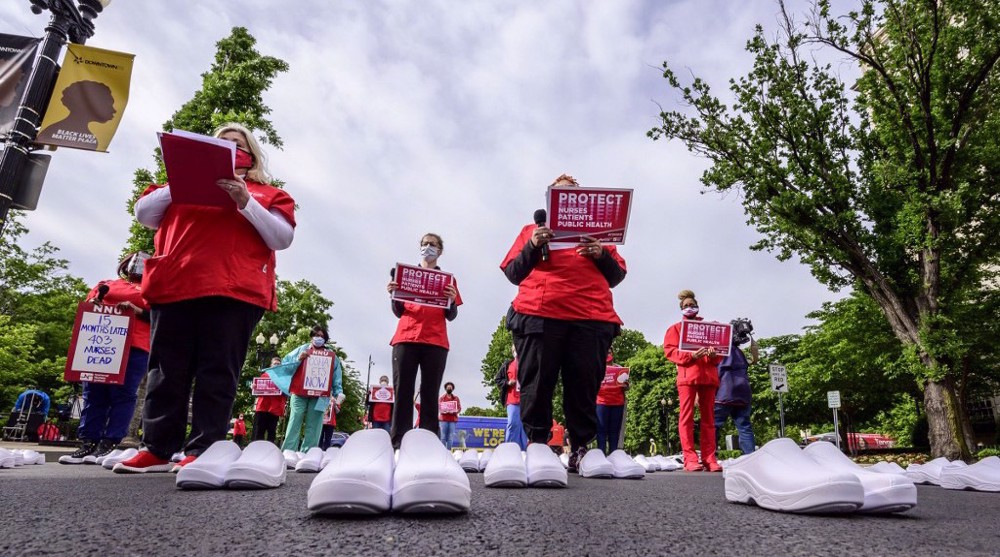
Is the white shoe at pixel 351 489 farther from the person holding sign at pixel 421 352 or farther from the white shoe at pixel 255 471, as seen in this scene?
the person holding sign at pixel 421 352

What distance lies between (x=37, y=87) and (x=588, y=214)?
215 inches

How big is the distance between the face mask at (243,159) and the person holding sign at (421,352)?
1.91m

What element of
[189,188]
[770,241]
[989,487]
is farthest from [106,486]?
[770,241]

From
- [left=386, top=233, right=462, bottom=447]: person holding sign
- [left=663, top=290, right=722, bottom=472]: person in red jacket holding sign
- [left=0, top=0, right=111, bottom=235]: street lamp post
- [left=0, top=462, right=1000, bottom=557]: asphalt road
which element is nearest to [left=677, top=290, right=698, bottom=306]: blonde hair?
[left=663, top=290, right=722, bottom=472]: person in red jacket holding sign

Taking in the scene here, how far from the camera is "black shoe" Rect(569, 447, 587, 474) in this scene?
386cm

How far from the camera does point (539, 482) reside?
8.55 ft

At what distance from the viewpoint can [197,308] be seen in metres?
2.84

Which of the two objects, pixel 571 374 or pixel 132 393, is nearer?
pixel 571 374

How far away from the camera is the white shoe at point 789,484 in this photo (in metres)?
1.67

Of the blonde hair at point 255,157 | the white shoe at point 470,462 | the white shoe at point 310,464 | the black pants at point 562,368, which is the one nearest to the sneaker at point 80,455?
the white shoe at point 310,464

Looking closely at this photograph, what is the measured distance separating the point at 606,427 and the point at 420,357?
3.97m

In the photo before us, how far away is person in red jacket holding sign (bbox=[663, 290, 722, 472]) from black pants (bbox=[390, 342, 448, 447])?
280cm

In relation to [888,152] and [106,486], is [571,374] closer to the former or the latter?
[106,486]

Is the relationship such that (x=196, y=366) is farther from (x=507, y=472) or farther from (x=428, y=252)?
(x=428, y=252)
